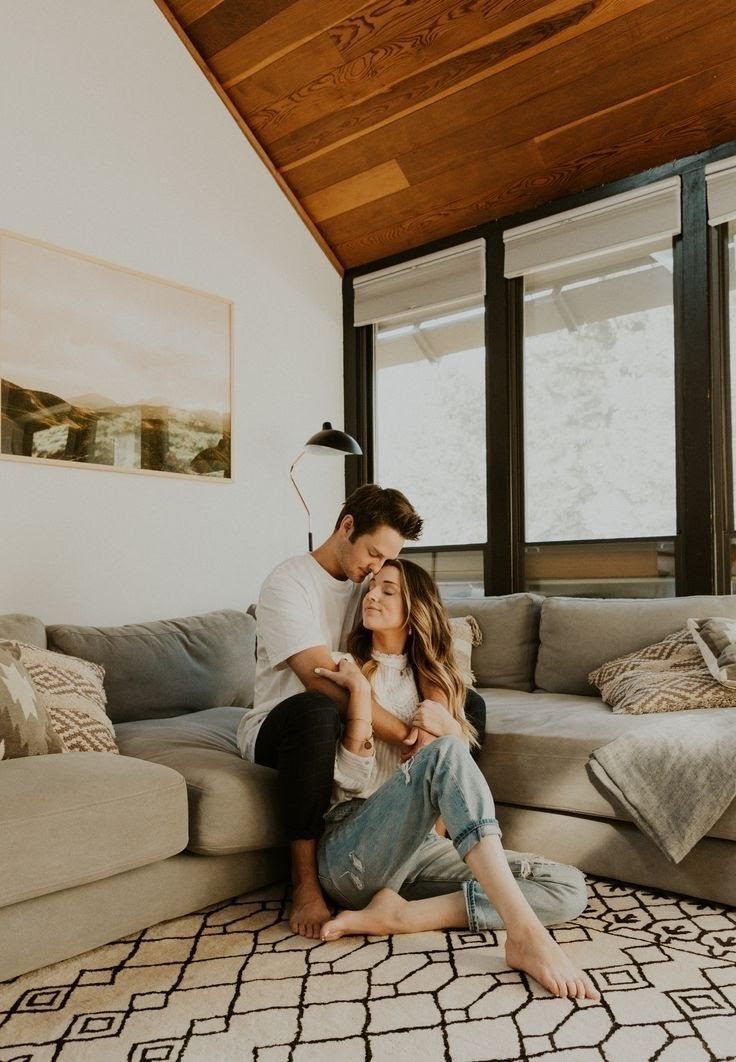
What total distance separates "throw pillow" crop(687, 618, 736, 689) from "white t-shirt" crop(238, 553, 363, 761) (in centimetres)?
109

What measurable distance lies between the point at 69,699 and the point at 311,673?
0.70 meters

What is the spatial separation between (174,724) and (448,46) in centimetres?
278

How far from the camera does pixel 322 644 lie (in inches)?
83.4

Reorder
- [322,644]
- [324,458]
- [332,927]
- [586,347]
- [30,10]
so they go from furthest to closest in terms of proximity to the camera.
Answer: [324,458] < [586,347] < [30,10] < [322,644] < [332,927]

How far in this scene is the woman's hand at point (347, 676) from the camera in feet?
6.65

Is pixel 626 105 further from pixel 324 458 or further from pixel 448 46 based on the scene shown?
pixel 324 458

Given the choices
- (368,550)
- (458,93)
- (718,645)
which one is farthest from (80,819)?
(458,93)

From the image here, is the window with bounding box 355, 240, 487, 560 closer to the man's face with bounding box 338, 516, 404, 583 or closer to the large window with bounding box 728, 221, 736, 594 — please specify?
the large window with bounding box 728, 221, 736, 594

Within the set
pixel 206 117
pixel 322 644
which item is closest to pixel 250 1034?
pixel 322 644

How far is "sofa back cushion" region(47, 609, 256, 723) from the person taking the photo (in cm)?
273

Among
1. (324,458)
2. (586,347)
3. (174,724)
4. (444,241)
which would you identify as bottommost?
(174,724)

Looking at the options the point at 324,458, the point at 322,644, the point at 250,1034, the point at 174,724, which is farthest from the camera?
the point at 324,458

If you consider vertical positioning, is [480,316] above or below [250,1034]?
above

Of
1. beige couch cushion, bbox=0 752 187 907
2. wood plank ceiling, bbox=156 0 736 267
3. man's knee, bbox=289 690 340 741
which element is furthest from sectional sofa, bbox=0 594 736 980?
wood plank ceiling, bbox=156 0 736 267
